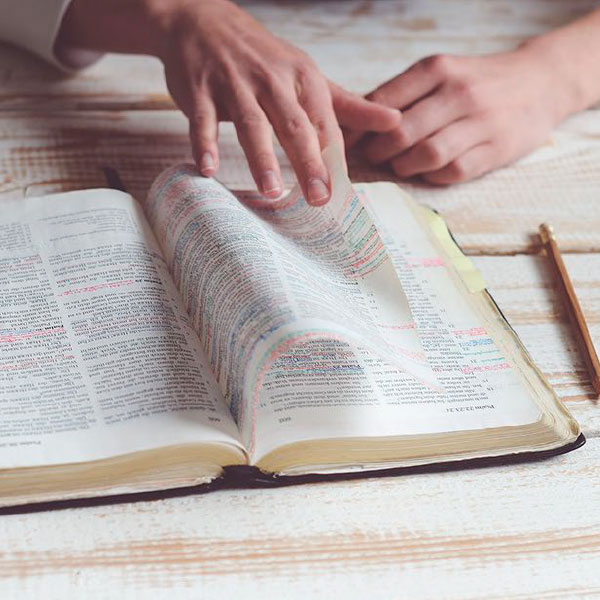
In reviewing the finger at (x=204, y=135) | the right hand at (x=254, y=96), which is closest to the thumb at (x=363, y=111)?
the right hand at (x=254, y=96)

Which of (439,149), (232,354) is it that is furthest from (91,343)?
(439,149)

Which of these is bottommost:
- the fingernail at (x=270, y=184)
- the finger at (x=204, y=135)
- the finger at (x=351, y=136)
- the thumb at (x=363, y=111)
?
the finger at (x=351, y=136)

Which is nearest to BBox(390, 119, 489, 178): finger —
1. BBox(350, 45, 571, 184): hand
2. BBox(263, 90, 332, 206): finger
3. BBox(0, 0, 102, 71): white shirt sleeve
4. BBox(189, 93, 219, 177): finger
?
BBox(350, 45, 571, 184): hand

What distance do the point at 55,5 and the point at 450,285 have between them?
1.84 feet

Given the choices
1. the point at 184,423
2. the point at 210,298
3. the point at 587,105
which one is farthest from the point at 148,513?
the point at 587,105

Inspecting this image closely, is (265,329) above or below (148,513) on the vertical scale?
above

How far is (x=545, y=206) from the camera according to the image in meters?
0.86

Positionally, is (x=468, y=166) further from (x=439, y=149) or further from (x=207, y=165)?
(x=207, y=165)

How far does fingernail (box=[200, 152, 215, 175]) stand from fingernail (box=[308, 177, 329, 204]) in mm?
92

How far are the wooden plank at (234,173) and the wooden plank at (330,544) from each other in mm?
313

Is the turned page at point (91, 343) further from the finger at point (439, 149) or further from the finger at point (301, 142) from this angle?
the finger at point (439, 149)

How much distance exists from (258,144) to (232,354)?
0.28 m

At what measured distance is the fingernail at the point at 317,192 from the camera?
27.6 inches

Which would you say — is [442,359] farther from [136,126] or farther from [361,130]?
[136,126]
